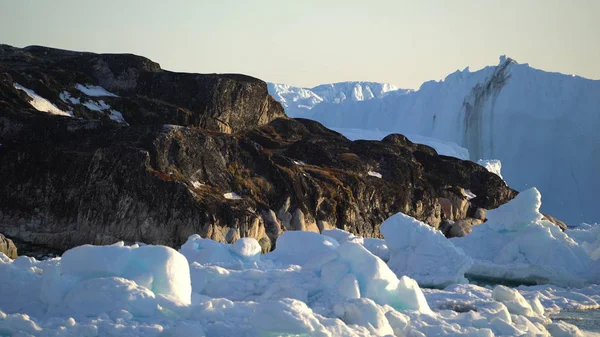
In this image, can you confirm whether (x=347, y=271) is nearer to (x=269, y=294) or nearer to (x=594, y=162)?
(x=269, y=294)

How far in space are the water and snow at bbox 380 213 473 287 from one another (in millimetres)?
3909

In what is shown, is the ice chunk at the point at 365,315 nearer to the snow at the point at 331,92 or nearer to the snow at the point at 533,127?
the snow at the point at 533,127

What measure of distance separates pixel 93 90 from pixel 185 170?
13.4 meters

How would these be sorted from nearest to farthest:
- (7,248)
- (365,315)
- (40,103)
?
(365,315) → (7,248) → (40,103)

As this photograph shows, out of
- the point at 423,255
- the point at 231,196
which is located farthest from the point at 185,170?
the point at 423,255

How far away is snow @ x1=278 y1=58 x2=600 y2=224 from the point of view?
211 feet

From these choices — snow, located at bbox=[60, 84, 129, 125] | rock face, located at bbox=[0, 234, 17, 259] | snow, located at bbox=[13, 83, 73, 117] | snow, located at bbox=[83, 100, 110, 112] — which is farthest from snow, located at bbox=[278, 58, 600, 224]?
rock face, located at bbox=[0, 234, 17, 259]

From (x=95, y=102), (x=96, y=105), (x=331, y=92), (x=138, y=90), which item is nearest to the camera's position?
(x=96, y=105)

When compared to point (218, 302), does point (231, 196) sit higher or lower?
higher

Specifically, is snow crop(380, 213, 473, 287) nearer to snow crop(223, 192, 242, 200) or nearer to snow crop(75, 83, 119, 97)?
snow crop(223, 192, 242, 200)

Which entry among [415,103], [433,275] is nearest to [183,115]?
[433,275]

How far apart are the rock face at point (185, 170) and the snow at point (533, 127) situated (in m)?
16.3

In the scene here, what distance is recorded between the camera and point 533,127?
66688 mm

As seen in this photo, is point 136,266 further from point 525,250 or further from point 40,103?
point 40,103
